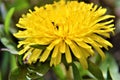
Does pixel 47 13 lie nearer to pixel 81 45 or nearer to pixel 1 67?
pixel 81 45

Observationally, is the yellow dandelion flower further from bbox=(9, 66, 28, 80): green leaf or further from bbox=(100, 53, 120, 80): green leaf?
bbox=(100, 53, 120, 80): green leaf

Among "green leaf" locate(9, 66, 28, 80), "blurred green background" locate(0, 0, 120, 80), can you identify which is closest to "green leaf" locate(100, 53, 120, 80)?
"blurred green background" locate(0, 0, 120, 80)

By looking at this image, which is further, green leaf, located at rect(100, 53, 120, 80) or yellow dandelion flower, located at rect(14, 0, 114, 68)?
green leaf, located at rect(100, 53, 120, 80)

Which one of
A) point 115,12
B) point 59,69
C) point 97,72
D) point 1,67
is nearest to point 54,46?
point 97,72

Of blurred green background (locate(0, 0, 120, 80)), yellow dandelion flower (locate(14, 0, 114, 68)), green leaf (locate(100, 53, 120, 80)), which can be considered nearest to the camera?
yellow dandelion flower (locate(14, 0, 114, 68))

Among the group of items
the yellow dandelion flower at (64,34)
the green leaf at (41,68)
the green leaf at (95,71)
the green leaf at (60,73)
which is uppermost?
the yellow dandelion flower at (64,34)

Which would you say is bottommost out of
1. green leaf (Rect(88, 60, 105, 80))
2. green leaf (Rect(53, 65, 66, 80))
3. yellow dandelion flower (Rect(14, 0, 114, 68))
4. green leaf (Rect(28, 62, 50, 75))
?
green leaf (Rect(53, 65, 66, 80))

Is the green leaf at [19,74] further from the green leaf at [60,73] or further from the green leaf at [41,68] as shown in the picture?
the green leaf at [60,73]

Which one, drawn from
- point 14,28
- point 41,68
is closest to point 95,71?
point 41,68

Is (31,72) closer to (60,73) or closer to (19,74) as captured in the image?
(19,74)

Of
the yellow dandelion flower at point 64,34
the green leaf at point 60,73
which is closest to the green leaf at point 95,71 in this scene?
the yellow dandelion flower at point 64,34

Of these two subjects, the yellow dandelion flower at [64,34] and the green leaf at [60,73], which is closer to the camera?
the yellow dandelion flower at [64,34]
